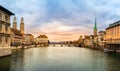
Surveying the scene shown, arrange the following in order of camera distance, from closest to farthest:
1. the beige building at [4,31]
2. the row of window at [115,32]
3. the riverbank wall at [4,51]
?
the riverbank wall at [4,51] < the beige building at [4,31] < the row of window at [115,32]

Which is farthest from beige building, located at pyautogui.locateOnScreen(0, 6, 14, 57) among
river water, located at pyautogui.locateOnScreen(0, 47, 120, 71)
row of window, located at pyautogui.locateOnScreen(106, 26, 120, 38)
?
row of window, located at pyautogui.locateOnScreen(106, 26, 120, 38)

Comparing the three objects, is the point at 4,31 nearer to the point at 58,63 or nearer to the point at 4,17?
the point at 4,17

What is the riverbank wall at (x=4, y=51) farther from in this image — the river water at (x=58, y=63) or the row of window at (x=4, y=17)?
the row of window at (x=4, y=17)

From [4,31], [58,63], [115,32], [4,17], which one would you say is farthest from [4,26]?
[115,32]

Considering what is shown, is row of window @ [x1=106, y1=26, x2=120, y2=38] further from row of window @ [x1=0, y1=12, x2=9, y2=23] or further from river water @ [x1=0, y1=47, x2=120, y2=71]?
row of window @ [x1=0, y1=12, x2=9, y2=23]

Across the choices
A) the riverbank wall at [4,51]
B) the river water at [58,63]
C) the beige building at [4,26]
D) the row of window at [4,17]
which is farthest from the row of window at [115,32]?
the riverbank wall at [4,51]

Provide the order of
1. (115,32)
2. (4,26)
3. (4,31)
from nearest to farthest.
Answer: (4,26) < (4,31) < (115,32)

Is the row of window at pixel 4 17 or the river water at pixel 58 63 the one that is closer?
the river water at pixel 58 63

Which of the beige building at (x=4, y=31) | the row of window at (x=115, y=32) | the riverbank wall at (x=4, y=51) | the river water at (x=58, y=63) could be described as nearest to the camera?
the river water at (x=58, y=63)

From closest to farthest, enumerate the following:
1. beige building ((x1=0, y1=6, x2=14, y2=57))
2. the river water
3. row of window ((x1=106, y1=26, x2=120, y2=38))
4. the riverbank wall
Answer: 1. the river water
2. the riverbank wall
3. beige building ((x1=0, y1=6, x2=14, y2=57))
4. row of window ((x1=106, y1=26, x2=120, y2=38))

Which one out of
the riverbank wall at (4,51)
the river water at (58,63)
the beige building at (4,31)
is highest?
the beige building at (4,31)

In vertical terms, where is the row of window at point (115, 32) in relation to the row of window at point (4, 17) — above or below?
below

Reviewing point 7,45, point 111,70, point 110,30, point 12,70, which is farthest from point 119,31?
point 12,70

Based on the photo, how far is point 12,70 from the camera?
33.8 meters
